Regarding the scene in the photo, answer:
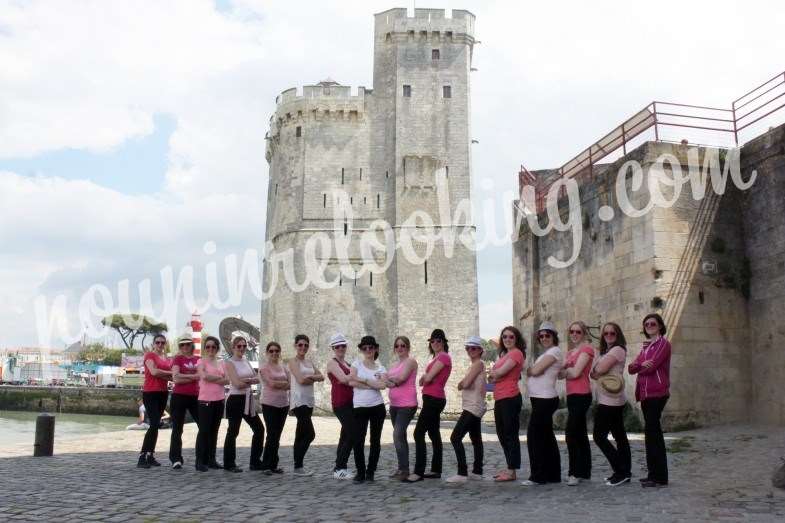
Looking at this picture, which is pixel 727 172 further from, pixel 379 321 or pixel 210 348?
pixel 379 321

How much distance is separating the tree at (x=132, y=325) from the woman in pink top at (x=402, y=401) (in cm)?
9452

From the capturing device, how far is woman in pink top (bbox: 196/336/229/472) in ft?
27.2

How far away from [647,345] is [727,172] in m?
7.21

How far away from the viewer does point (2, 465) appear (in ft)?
29.5

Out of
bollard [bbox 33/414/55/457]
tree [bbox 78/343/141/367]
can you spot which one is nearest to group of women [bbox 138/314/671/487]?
bollard [bbox 33/414/55/457]

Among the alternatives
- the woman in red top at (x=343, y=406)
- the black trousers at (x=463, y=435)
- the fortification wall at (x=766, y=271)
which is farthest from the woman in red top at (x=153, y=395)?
the fortification wall at (x=766, y=271)

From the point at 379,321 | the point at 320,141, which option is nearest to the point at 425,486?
the point at 379,321

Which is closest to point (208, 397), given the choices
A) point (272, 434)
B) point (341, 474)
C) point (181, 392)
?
point (181, 392)

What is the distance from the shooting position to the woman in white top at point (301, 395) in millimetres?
8242

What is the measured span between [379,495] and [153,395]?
365 centimetres

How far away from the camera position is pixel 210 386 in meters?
8.38

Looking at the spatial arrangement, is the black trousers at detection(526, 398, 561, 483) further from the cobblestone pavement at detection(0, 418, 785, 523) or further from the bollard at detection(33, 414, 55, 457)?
the bollard at detection(33, 414, 55, 457)

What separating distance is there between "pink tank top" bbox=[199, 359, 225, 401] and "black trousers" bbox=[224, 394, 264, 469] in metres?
0.21

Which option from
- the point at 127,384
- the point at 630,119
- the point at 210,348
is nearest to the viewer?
the point at 210,348
